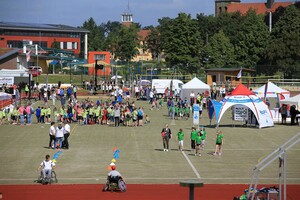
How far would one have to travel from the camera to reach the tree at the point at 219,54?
10445 cm

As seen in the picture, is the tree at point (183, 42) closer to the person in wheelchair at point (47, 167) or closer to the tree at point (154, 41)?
the tree at point (154, 41)

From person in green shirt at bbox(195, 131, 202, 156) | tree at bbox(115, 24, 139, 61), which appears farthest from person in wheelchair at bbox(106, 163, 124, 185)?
tree at bbox(115, 24, 139, 61)

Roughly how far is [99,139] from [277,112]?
1550 centimetres

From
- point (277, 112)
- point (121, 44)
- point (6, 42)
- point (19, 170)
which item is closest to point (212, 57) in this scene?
point (121, 44)

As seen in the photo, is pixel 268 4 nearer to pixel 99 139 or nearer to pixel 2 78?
pixel 2 78

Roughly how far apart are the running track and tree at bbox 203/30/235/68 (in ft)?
256

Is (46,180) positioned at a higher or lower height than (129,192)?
higher

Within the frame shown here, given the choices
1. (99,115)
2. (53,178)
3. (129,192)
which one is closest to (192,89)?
(99,115)

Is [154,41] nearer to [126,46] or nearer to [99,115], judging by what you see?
[126,46]

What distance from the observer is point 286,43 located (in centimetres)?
9738

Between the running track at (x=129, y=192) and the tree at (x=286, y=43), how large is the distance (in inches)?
2629

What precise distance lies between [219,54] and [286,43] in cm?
1205

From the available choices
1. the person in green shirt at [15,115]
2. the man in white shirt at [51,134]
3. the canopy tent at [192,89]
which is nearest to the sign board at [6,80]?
the canopy tent at [192,89]

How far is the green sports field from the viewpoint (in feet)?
90.7
